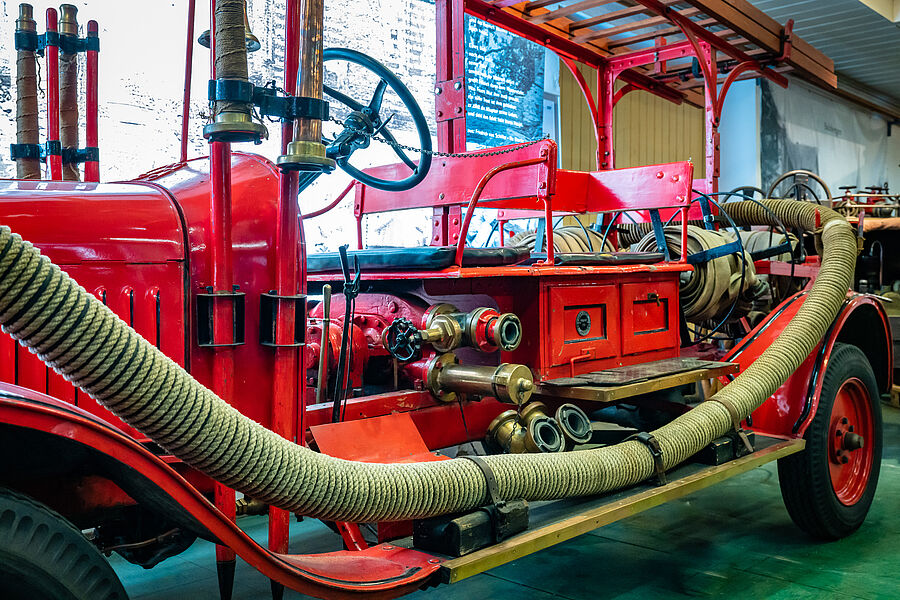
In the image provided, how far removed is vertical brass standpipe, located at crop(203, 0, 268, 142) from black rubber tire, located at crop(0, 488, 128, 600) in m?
0.90

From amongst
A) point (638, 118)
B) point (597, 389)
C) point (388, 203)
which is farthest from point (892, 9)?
point (597, 389)

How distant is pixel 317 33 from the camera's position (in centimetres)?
198

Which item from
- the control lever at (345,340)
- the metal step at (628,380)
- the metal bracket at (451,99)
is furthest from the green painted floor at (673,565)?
the metal bracket at (451,99)

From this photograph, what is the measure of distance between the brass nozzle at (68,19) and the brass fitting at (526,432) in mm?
2130

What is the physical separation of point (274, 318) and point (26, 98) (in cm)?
166

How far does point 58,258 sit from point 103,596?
0.85 metres

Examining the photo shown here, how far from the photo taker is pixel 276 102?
1968mm

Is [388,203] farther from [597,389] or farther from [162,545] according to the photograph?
[162,545]

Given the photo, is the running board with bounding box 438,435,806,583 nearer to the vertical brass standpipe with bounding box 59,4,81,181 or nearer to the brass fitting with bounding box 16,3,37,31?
the vertical brass standpipe with bounding box 59,4,81,181

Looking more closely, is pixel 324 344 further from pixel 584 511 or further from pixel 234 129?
pixel 584 511

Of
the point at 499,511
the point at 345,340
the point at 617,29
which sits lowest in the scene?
the point at 499,511

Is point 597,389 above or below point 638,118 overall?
below

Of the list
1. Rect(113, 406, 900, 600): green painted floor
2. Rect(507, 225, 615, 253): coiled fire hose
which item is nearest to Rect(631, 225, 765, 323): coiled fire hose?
Rect(507, 225, 615, 253): coiled fire hose

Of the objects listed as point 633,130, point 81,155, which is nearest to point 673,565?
point 81,155
